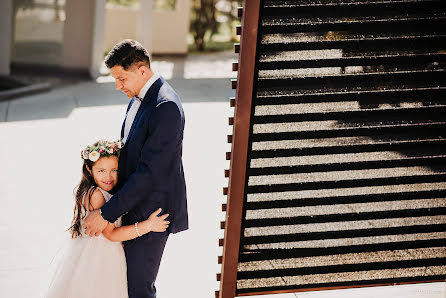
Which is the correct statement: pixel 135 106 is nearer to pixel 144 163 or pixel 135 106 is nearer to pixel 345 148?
pixel 144 163

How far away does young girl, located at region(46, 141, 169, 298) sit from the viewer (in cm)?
412

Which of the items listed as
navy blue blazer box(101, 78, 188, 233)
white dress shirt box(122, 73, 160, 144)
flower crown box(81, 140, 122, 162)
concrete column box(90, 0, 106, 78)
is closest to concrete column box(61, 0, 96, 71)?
concrete column box(90, 0, 106, 78)

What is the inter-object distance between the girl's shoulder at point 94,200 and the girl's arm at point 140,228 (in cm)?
15

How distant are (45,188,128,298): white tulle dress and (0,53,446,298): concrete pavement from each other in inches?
39.6

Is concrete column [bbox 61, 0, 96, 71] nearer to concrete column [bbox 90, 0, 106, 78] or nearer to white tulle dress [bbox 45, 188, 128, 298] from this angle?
concrete column [bbox 90, 0, 106, 78]

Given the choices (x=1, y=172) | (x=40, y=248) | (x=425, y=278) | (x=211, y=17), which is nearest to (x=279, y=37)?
(x=425, y=278)

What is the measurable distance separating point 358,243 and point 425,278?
1.76ft

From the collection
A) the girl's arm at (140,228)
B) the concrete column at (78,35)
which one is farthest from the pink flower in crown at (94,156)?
the concrete column at (78,35)

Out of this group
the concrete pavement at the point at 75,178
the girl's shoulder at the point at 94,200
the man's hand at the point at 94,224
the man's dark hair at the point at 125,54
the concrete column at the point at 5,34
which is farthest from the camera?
the concrete column at the point at 5,34

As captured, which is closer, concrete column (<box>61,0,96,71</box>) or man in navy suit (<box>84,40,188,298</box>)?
man in navy suit (<box>84,40,188,298</box>)

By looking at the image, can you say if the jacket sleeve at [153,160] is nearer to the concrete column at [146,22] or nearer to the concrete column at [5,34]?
the concrete column at [5,34]

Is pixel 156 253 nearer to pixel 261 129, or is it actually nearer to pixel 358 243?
pixel 261 129

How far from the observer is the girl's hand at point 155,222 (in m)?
4.01

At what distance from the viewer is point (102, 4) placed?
1264 cm
